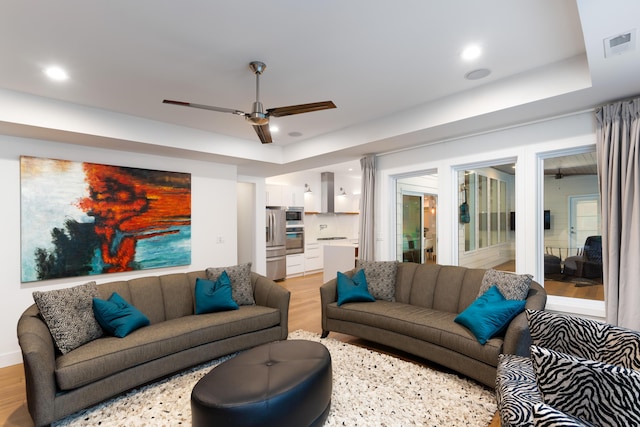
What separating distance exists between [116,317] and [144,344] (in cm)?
42

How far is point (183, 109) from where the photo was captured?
146 inches

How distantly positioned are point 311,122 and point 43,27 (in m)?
2.71

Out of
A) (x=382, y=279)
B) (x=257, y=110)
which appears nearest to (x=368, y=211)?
(x=382, y=279)

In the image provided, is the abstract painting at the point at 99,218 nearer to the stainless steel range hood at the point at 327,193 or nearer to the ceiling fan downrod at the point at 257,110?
the ceiling fan downrod at the point at 257,110

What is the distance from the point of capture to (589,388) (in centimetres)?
107

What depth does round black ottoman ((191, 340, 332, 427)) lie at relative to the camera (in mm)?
1887

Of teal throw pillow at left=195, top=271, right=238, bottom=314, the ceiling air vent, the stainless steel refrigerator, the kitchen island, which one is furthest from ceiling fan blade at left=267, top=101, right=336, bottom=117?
the stainless steel refrigerator

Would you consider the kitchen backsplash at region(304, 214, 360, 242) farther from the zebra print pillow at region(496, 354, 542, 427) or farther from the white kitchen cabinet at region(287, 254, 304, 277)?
the zebra print pillow at region(496, 354, 542, 427)

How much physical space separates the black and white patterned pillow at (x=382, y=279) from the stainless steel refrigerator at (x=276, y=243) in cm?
358

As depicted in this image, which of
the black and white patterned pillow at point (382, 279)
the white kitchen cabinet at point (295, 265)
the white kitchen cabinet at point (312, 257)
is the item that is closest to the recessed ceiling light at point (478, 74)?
the black and white patterned pillow at point (382, 279)

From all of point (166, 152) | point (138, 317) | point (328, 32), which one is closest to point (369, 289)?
point (138, 317)

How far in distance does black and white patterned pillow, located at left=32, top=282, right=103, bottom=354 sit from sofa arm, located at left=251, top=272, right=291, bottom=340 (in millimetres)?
1597

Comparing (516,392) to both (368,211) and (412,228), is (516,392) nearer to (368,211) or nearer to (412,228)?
(368,211)

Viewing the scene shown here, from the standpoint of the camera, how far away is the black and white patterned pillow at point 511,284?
117 inches
